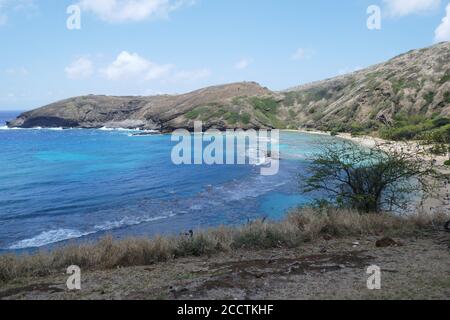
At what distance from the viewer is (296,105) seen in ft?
445

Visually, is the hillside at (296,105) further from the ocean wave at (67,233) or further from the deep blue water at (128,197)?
the ocean wave at (67,233)

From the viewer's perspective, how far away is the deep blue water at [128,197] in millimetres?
27781

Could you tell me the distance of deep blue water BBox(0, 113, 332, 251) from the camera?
27.8m

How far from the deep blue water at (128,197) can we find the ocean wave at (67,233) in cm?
6

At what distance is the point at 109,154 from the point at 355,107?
62.9 metres

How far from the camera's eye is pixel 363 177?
17.7m

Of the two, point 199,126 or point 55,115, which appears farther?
point 55,115

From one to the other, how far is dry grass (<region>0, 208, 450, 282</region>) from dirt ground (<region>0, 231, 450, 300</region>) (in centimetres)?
50

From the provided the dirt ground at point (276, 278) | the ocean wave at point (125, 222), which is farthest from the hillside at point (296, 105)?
the dirt ground at point (276, 278)

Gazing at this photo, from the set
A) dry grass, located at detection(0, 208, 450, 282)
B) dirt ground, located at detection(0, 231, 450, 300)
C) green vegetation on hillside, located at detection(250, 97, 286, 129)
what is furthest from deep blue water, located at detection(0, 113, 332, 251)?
green vegetation on hillside, located at detection(250, 97, 286, 129)

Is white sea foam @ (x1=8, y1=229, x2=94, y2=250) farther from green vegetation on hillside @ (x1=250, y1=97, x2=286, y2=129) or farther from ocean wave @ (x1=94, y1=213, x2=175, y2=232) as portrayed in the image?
green vegetation on hillside @ (x1=250, y1=97, x2=286, y2=129)

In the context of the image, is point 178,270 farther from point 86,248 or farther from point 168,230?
point 168,230
